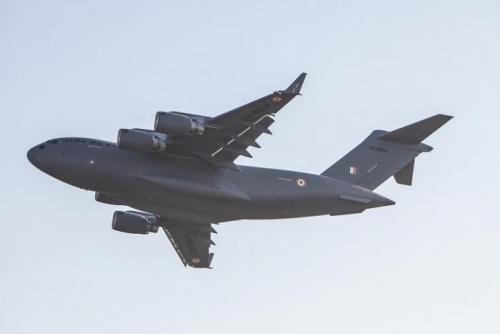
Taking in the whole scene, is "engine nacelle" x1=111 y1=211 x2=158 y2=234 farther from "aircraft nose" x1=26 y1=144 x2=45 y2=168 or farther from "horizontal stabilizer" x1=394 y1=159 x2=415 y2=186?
"horizontal stabilizer" x1=394 y1=159 x2=415 y2=186

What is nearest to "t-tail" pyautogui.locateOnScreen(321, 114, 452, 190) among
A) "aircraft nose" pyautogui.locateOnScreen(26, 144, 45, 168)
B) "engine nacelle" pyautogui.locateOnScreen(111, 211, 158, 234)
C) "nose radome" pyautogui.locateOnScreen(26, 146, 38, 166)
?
"engine nacelle" pyautogui.locateOnScreen(111, 211, 158, 234)

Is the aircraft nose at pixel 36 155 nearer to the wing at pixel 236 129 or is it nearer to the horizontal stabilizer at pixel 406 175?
the wing at pixel 236 129

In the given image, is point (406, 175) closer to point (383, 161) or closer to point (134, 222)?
point (383, 161)

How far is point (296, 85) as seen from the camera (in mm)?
20172

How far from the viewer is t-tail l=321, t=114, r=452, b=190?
24.2 m

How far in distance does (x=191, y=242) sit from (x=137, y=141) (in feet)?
16.7

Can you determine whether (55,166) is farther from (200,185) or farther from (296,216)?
(296,216)

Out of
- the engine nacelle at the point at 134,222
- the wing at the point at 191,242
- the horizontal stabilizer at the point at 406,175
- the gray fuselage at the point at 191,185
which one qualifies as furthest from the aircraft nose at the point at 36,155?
the horizontal stabilizer at the point at 406,175

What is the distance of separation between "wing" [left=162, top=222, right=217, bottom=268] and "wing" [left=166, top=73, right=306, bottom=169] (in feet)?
11.8

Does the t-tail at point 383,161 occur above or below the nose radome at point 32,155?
above

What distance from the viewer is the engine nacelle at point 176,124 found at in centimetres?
2117

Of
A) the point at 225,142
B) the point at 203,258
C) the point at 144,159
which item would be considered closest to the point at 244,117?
the point at 225,142

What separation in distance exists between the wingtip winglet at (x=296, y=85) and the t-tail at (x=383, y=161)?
14.8ft

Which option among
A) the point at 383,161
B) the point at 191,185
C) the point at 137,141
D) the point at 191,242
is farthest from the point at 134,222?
the point at 383,161
